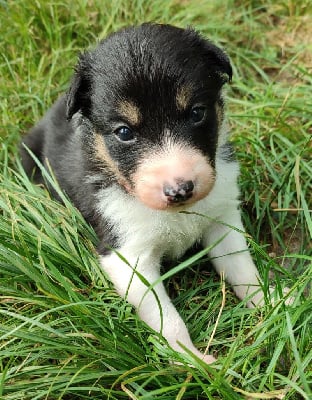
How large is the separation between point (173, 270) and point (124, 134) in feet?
3.03

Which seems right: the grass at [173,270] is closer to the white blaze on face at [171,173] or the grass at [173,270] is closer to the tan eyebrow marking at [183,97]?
the white blaze on face at [171,173]

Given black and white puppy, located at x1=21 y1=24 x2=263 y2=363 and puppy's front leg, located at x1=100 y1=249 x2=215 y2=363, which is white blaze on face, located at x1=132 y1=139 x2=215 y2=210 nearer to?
black and white puppy, located at x1=21 y1=24 x2=263 y2=363

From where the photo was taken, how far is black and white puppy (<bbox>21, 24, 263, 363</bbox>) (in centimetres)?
357

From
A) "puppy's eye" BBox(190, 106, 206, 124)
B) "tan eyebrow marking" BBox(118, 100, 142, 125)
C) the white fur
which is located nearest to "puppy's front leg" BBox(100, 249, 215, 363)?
the white fur

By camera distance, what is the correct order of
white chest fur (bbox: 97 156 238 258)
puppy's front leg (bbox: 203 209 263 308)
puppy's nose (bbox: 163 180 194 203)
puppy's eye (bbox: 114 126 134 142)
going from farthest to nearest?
1. puppy's front leg (bbox: 203 209 263 308)
2. white chest fur (bbox: 97 156 238 258)
3. puppy's eye (bbox: 114 126 134 142)
4. puppy's nose (bbox: 163 180 194 203)

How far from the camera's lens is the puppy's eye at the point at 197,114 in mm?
3738

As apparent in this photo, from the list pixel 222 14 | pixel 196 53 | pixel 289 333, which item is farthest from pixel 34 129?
pixel 289 333

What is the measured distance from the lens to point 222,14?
22.2 ft

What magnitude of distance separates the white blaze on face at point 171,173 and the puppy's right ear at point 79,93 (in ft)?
2.24

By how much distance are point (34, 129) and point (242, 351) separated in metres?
2.98

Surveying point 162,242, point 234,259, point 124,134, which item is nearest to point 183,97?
point 124,134

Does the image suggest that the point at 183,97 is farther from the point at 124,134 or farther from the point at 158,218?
the point at 158,218

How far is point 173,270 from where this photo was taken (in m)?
3.42

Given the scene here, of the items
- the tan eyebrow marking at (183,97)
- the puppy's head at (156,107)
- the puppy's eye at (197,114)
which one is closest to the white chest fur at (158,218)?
the puppy's head at (156,107)
